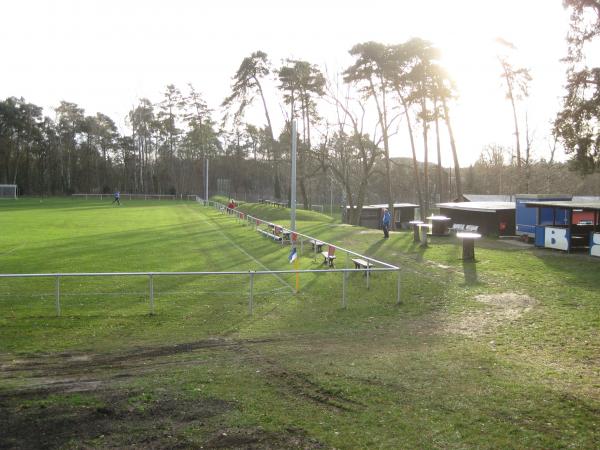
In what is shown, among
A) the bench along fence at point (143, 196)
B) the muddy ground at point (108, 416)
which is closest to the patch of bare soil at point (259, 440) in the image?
the muddy ground at point (108, 416)

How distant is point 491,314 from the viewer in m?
12.5

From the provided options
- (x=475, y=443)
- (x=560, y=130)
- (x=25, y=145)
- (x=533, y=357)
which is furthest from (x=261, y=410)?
(x=25, y=145)

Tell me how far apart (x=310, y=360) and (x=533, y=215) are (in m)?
19.8

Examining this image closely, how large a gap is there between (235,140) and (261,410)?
96.5 m

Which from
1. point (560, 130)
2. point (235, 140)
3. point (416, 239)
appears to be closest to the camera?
point (560, 130)

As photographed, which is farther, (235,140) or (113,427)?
(235,140)

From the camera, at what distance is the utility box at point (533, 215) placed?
23922 mm

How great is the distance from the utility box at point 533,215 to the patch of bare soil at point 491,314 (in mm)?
10987

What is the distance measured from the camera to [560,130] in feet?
74.6

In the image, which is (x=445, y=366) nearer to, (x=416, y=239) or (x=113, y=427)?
(x=113, y=427)

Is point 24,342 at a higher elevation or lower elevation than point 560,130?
lower

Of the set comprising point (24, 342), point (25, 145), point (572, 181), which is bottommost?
point (24, 342)

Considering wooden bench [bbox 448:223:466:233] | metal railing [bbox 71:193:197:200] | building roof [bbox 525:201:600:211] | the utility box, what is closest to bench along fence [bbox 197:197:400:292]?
building roof [bbox 525:201:600:211]

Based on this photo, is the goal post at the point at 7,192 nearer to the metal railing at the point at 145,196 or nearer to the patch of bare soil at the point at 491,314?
the metal railing at the point at 145,196
